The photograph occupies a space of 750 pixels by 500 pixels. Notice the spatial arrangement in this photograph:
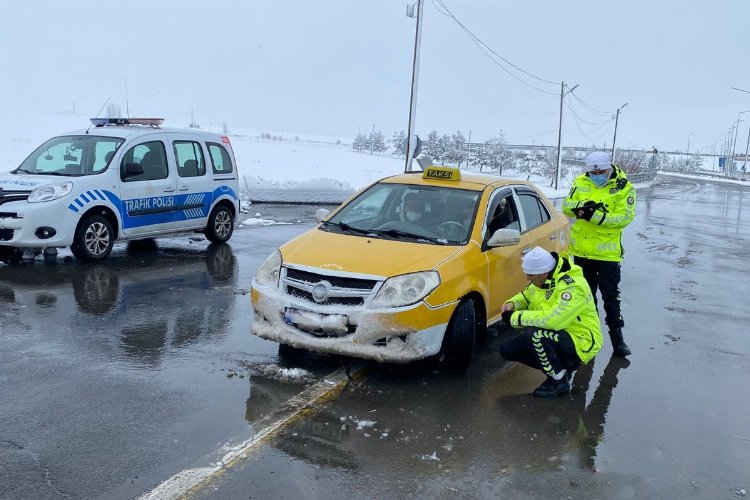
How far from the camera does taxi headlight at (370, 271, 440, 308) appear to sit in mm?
5016

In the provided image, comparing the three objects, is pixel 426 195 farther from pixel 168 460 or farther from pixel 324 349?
pixel 168 460

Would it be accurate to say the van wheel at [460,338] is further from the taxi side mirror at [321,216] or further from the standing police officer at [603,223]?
the taxi side mirror at [321,216]

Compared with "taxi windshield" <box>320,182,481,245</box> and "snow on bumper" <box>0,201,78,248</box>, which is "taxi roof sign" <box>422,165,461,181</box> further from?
"snow on bumper" <box>0,201,78,248</box>

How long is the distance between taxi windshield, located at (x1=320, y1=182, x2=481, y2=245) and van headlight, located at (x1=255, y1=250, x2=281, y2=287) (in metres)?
0.78

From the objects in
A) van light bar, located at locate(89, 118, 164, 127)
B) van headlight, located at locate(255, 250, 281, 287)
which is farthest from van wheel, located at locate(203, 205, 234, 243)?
van headlight, located at locate(255, 250, 281, 287)

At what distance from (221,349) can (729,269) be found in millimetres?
9379

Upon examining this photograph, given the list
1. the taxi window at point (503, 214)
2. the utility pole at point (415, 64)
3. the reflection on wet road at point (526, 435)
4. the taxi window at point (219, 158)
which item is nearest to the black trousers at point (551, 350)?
the reflection on wet road at point (526, 435)

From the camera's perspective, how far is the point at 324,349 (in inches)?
200

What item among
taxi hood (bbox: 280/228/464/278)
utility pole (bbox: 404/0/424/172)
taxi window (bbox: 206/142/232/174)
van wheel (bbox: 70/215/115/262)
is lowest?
van wheel (bbox: 70/215/115/262)

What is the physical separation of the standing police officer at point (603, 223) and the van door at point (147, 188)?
20.4 feet

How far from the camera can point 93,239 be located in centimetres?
924

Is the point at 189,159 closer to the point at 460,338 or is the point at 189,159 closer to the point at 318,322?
the point at 318,322

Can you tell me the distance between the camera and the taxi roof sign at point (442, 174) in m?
6.69

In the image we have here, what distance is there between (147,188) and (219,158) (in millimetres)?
1772
